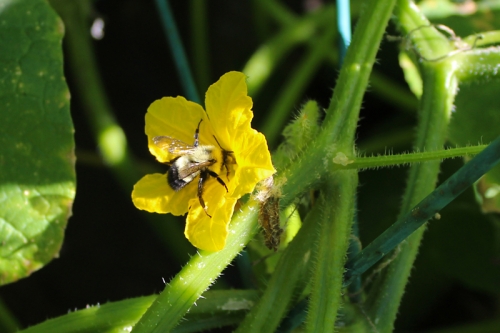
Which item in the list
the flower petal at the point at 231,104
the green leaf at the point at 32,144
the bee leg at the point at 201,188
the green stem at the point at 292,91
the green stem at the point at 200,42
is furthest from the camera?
the green stem at the point at 200,42

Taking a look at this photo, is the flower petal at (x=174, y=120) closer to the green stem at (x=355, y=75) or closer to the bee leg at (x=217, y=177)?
the bee leg at (x=217, y=177)

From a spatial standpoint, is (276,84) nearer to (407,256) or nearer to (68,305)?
(68,305)

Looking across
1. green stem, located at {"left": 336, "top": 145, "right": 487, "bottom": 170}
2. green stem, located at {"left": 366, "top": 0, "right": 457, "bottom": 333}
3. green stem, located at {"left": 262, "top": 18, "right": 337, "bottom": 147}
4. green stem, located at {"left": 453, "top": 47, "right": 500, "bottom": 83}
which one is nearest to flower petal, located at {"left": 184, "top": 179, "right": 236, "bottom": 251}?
green stem, located at {"left": 336, "top": 145, "right": 487, "bottom": 170}

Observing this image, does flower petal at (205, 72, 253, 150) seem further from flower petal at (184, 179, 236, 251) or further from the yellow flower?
flower petal at (184, 179, 236, 251)

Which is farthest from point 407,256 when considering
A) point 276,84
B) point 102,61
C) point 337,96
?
point 102,61

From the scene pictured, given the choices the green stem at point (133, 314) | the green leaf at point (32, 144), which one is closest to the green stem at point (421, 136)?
the green stem at point (133, 314)

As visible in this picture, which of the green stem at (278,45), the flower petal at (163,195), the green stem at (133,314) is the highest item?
the green stem at (278,45)

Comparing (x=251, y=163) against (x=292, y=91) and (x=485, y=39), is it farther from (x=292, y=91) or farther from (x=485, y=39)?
(x=292, y=91)
